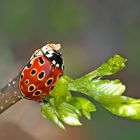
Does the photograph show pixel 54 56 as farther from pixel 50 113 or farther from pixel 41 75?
pixel 50 113

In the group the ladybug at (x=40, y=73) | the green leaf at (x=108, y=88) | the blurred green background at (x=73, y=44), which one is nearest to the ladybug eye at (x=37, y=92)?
the ladybug at (x=40, y=73)

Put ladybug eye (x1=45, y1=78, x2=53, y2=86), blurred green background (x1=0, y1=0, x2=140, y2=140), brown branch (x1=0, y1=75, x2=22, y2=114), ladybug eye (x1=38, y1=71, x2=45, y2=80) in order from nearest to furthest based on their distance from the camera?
brown branch (x1=0, y1=75, x2=22, y2=114), ladybug eye (x1=45, y1=78, x2=53, y2=86), ladybug eye (x1=38, y1=71, x2=45, y2=80), blurred green background (x1=0, y1=0, x2=140, y2=140)

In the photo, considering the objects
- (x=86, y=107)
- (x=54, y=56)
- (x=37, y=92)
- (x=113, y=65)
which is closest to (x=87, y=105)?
(x=86, y=107)

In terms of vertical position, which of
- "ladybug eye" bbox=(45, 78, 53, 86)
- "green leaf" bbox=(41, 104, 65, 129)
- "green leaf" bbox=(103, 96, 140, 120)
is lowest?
"green leaf" bbox=(103, 96, 140, 120)

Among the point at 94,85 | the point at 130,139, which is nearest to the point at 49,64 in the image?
the point at 94,85

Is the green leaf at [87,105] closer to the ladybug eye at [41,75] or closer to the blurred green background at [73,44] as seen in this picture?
the ladybug eye at [41,75]

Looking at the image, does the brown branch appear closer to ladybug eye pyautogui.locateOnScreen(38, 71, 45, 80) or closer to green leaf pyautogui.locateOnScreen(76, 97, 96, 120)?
green leaf pyautogui.locateOnScreen(76, 97, 96, 120)

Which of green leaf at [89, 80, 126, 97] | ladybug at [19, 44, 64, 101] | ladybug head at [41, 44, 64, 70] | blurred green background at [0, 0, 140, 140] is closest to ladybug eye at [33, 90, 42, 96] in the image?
ladybug at [19, 44, 64, 101]

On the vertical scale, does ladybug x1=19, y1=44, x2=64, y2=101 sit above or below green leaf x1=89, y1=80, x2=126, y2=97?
above
